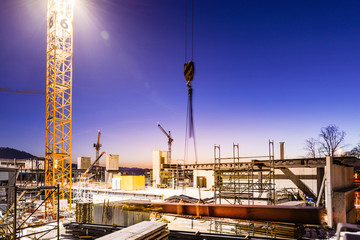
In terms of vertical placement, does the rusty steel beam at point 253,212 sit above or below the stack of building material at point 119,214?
above

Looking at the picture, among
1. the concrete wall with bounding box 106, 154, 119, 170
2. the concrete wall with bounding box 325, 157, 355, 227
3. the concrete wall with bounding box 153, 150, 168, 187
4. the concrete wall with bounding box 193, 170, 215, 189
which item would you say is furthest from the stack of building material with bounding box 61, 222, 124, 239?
the concrete wall with bounding box 106, 154, 119, 170

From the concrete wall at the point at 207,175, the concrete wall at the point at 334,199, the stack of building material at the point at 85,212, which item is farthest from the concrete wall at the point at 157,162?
the concrete wall at the point at 334,199

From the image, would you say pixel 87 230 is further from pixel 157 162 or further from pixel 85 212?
pixel 157 162

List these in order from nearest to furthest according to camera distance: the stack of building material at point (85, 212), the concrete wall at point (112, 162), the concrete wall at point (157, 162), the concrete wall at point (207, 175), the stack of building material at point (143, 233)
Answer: the stack of building material at point (143, 233) → the stack of building material at point (85, 212) → the concrete wall at point (207, 175) → the concrete wall at point (157, 162) → the concrete wall at point (112, 162)

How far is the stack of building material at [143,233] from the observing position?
7749 millimetres

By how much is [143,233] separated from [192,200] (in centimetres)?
1303

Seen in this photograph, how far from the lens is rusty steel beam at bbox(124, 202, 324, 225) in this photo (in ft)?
27.0

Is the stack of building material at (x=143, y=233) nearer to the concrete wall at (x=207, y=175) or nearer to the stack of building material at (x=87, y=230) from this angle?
the stack of building material at (x=87, y=230)

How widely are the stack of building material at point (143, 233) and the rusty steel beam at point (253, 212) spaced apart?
3.95 ft

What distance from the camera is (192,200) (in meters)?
20.6

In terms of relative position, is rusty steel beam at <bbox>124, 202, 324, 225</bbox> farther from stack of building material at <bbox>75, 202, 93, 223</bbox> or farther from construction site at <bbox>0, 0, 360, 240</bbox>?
stack of building material at <bbox>75, 202, 93, 223</bbox>

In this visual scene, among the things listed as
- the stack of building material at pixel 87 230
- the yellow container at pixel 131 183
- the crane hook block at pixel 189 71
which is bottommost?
the yellow container at pixel 131 183

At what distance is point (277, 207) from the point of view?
8.76 m

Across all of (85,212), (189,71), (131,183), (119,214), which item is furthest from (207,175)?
(189,71)
